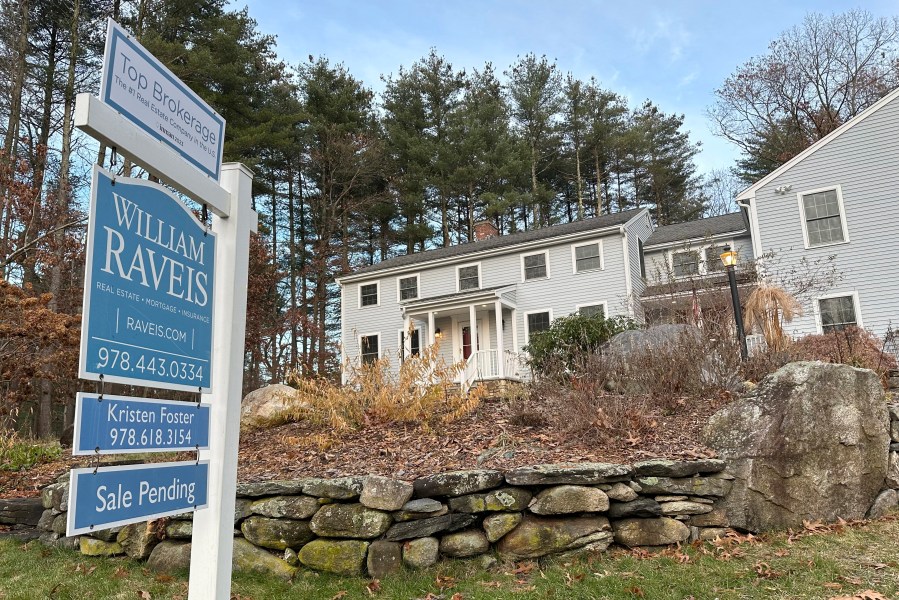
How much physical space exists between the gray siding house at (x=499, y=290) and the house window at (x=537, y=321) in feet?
0.10

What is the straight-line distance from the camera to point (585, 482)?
14.6 ft

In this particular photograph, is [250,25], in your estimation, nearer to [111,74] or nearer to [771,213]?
[771,213]

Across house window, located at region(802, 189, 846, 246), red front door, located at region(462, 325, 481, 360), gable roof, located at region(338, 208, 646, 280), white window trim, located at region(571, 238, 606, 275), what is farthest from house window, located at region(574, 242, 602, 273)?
house window, located at region(802, 189, 846, 246)

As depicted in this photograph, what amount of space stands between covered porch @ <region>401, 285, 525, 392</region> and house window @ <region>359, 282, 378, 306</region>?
2130mm

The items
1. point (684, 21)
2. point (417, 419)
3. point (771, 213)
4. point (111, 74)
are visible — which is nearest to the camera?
point (111, 74)

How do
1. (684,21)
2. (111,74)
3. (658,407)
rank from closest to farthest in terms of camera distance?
(111,74)
(658,407)
(684,21)

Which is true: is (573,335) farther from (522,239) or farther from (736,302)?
(522,239)

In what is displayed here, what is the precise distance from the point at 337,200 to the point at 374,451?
1976cm

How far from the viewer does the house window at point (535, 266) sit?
681 inches

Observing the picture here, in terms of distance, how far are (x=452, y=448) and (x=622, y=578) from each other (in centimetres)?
221

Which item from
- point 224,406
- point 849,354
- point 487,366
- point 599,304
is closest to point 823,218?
point 599,304

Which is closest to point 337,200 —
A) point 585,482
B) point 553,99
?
point 553,99

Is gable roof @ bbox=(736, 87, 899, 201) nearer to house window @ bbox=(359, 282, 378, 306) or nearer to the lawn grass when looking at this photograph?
house window @ bbox=(359, 282, 378, 306)

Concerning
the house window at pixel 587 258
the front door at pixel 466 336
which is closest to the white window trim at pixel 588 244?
the house window at pixel 587 258
